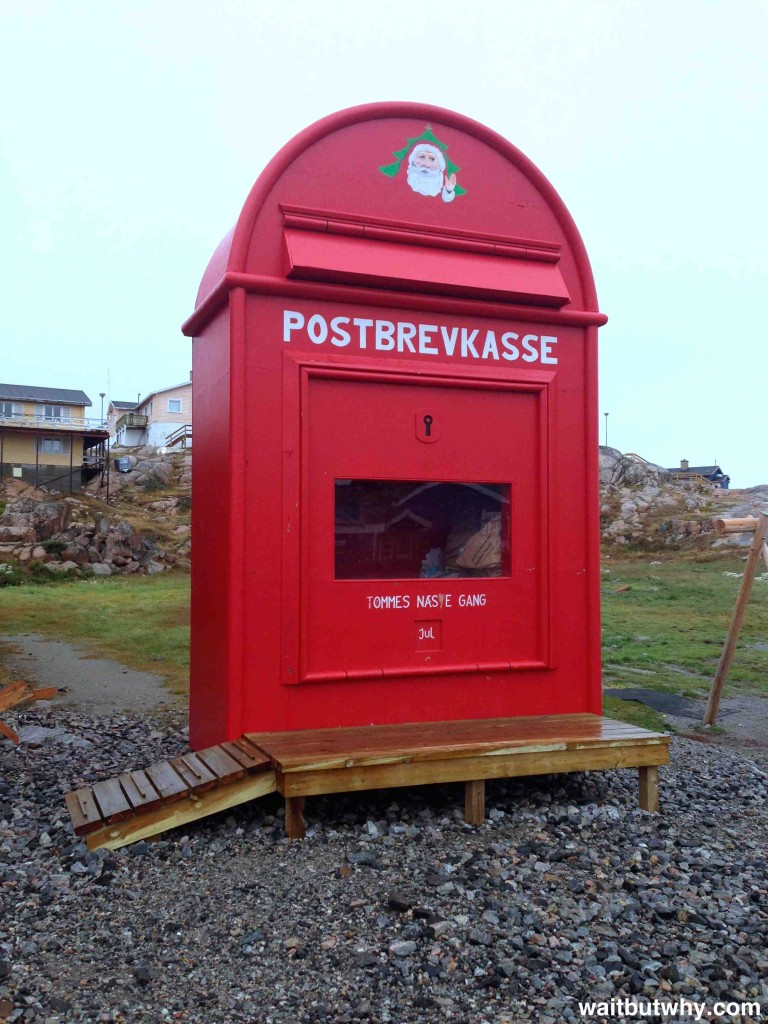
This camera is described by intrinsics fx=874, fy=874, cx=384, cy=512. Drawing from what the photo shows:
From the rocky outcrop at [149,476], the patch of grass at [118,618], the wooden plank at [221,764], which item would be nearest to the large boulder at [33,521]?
the patch of grass at [118,618]

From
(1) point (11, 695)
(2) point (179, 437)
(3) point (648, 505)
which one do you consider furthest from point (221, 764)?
(2) point (179, 437)

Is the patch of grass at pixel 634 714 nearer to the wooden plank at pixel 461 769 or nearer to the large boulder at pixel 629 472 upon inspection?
the wooden plank at pixel 461 769

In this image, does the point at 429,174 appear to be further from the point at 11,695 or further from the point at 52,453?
the point at 52,453

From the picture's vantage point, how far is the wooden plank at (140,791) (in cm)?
449

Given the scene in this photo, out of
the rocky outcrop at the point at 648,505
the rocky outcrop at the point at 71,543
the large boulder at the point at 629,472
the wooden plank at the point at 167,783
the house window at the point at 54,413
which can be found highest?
the house window at the point at 54,413

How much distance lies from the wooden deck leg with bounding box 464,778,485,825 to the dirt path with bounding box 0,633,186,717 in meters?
4.41

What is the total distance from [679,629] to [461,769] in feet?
35.6

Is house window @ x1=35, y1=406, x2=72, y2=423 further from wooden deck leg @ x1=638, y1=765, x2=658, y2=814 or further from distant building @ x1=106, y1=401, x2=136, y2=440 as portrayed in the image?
wooden deck leg @ x1=638, y1=765, x2=658, y2=814

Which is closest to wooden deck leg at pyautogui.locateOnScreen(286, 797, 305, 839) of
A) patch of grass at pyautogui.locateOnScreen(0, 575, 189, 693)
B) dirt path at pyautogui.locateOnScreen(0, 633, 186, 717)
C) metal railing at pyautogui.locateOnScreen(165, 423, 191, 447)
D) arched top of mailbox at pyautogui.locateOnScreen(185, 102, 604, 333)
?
arched top of mailbox at pyautogui.locateOnScreen(185, 102, 604, 333)

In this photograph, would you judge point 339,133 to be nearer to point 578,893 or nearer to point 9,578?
point 578,893

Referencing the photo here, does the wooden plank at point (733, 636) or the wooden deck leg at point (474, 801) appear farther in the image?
the wooden plank at point (733, 636)

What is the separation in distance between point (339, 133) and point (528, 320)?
1778mm

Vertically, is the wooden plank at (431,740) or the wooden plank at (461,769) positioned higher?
the wooden plank at (431,740)

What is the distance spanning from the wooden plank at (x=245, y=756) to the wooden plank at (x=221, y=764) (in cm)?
3
